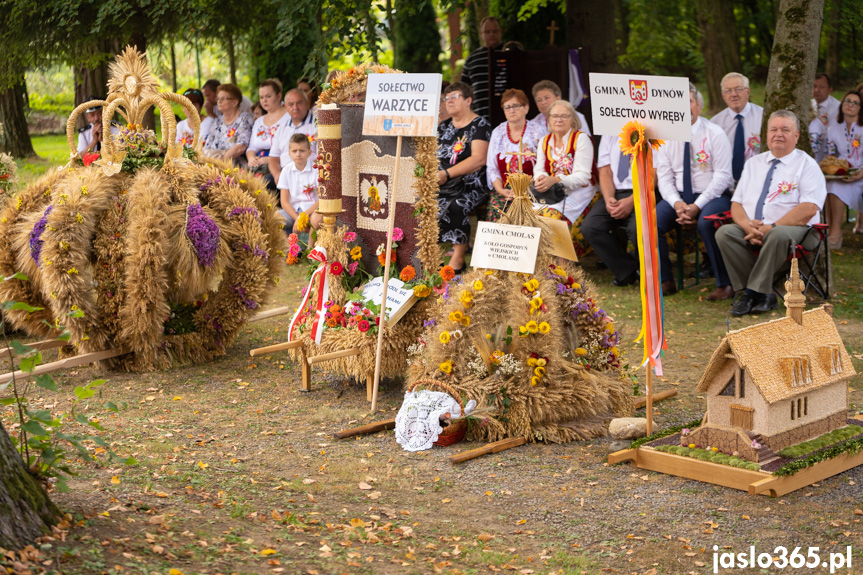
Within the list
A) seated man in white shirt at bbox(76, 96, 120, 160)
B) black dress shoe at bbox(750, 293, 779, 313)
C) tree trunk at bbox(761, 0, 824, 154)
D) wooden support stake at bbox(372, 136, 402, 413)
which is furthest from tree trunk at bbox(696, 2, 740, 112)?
wooden support stake at bbox(372, 136, 402, 413)

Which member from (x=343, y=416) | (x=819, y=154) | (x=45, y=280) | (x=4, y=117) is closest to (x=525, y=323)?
(x=343, y=416)

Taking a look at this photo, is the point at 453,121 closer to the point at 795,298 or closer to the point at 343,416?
the point at 343,416

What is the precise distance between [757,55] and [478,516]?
1897 cm

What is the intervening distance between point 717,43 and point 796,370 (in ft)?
43.2

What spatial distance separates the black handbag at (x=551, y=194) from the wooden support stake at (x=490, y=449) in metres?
4.16

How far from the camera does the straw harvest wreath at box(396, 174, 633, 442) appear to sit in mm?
5312

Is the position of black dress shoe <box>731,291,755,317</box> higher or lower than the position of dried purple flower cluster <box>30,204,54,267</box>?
lower

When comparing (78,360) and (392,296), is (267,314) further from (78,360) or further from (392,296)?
(392,296)

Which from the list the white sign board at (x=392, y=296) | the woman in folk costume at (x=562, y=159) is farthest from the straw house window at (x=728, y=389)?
the woman in folk costume at (x=562, y=159)

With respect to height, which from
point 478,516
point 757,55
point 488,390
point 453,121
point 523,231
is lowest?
point 478,516

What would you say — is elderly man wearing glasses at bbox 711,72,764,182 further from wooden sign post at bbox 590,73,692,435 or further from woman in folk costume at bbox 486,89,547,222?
wooden sign post at bbox 590,73,692,435

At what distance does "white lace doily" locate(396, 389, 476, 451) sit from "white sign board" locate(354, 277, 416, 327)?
76 centimetres

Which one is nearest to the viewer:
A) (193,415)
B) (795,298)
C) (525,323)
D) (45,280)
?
(795,298)

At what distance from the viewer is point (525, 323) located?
5.31m
